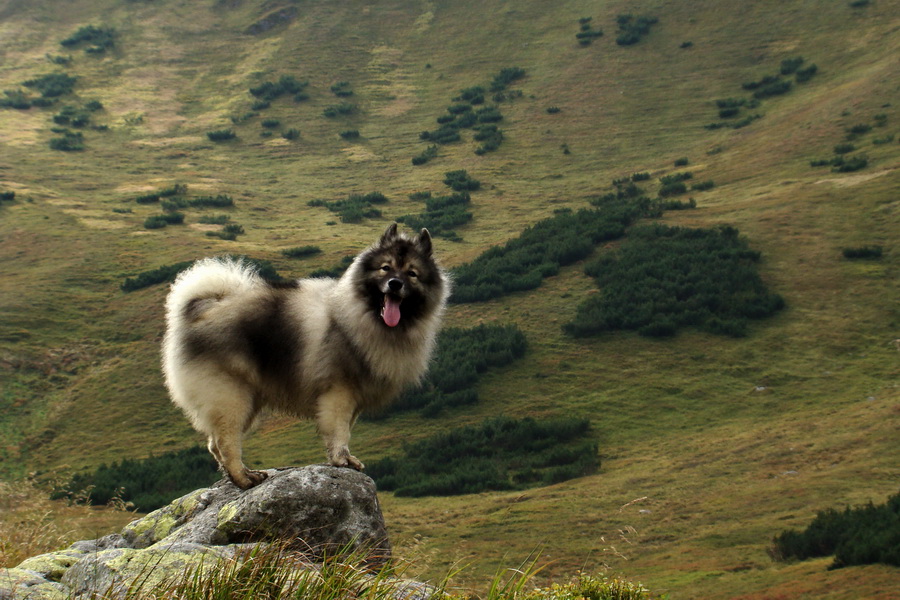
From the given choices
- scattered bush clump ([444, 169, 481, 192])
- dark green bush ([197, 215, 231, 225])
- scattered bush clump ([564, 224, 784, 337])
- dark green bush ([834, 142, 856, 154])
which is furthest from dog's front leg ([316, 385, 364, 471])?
scattered bush clump ([444, 169, 481, 192])

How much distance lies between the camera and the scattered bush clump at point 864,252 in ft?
101

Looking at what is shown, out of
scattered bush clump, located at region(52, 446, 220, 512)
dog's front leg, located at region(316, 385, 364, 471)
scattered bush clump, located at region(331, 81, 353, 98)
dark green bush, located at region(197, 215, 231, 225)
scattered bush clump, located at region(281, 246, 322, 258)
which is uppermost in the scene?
scattered bush clump, located at region(331, 81, 353, 98)

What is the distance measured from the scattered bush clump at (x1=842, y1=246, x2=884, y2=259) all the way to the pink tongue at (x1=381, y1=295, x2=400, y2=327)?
1083 inches

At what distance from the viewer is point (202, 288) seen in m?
8.33

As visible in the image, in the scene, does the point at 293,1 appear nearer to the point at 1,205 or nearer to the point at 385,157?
the point at 385,157

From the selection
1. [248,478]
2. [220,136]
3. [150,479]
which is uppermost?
[220,136]

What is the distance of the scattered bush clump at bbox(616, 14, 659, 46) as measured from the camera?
71.4 metres

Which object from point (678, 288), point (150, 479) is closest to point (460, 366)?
point (678, 288)

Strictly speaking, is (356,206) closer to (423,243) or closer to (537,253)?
(537,253)

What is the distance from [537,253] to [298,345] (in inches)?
1112

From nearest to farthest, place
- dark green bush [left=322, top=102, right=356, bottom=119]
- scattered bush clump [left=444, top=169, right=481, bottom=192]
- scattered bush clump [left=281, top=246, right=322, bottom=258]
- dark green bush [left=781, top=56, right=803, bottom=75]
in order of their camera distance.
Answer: scattered bush clump [left=281, top=246, right=322, bottom=258] → scattered bush clump [left=444, top=169, right=481, bottom=192] → dark green bush [left=781, top=56, right=803, bottom=75] → dark green bush [left=322, top=102, right=356, bottom=119]

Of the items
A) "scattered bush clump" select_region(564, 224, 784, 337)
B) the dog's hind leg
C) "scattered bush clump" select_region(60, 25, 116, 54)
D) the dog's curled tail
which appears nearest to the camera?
the dog's hind leg

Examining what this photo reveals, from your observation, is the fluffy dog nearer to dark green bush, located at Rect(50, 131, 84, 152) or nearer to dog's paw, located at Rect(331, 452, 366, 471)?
dog's paw, located at Rect(331, 452, 366, 471)

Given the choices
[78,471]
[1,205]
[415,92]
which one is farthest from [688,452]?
[415,92]
